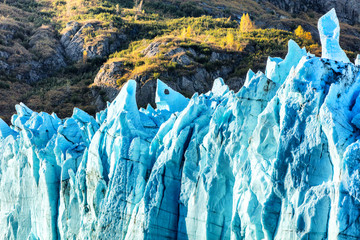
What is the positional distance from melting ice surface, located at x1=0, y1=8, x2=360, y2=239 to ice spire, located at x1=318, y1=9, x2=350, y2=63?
2cm

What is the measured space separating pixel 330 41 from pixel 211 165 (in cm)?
397

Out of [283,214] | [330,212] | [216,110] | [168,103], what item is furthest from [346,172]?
[168,103]

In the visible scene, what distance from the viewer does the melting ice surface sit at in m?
9.45

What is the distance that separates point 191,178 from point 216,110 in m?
1.83

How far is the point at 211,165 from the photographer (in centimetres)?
1253

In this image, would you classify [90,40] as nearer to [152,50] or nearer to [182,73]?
[152,50]

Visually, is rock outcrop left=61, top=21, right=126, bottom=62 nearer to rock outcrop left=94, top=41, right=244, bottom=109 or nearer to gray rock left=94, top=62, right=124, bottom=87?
rock outcrop left=94, top=41, right=244, bottom=109

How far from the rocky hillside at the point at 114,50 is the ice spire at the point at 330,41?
96.7 feet

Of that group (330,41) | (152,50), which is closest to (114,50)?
(152,50)

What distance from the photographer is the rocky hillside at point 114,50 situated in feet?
145

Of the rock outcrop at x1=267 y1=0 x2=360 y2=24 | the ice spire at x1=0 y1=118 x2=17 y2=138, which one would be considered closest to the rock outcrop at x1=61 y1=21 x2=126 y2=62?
the ice spire at x1=0 y1=118 x2=17 y2=138

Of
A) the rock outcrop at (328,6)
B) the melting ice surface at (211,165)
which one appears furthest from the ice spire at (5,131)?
the rock outcrop at (328,6)

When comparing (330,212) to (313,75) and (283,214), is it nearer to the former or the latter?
(283,214)

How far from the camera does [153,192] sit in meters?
13.3
